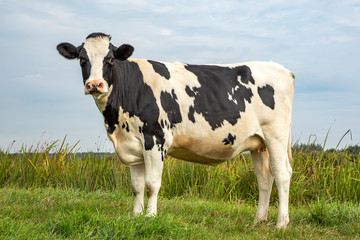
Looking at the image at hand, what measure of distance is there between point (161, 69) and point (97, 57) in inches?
42.4

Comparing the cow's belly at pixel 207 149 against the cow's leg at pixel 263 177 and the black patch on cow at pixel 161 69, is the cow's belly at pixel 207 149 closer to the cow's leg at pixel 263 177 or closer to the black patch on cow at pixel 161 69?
the cow's leg at pixel 263 177

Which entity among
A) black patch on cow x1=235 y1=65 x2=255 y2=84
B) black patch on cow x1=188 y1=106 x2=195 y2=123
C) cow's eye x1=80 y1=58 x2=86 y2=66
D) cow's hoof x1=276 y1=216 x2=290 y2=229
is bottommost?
cow's hoof x1=276 y1=216 x2=290 y2=229

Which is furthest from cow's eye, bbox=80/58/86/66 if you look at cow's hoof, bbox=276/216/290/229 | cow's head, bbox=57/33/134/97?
cow's hoof, bbox=276/216/290/229

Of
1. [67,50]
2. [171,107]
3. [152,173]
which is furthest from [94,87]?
[152,173]

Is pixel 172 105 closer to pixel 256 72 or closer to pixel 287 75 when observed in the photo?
pixel 256 72

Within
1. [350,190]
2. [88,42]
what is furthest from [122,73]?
[350,190]

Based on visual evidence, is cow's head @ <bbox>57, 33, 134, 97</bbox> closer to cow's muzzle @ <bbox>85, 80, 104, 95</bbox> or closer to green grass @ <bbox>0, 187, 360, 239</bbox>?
cow's muzzle @ <bbox>85, 80, 104, 95</bbox>

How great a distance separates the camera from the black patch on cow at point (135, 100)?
6.00m

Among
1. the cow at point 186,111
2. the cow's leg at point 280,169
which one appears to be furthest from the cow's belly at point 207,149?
A: the cow's leg at point 280,169

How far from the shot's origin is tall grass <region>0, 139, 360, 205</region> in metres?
9.95

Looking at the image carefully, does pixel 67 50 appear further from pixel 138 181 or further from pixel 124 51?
pixel 138 181

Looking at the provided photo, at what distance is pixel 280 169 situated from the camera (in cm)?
707

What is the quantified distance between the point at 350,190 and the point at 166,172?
4490mm

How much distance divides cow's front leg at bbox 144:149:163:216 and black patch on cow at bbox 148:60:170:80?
1238 millimetres
